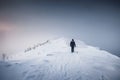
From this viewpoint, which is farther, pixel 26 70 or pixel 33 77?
pixel 26 70

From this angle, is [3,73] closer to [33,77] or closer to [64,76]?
[33,77]

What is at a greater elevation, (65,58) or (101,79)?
(65,58)

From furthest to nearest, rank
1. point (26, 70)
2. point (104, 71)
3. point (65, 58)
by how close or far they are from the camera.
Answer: point (65, 58)
point (104, 71)
point (26, 70)

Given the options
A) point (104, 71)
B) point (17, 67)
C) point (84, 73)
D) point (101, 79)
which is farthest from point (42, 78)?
point (104, 71)

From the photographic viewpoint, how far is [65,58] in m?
17.1

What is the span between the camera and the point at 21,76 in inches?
478

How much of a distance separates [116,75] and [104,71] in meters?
1.00

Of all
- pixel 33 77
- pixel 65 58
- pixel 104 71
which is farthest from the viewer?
pixel 65 58

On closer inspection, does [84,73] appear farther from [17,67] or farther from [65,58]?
[17,67]

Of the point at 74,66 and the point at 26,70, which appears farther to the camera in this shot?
the point at 74,66

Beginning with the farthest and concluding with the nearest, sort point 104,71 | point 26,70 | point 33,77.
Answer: point 104,71 < point 26,70 < point 33,77

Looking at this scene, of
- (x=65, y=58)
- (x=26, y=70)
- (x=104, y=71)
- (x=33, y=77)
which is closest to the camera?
(x=33, y=77)

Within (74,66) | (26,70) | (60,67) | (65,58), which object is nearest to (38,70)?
(26,70)

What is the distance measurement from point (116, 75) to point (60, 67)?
470cm
